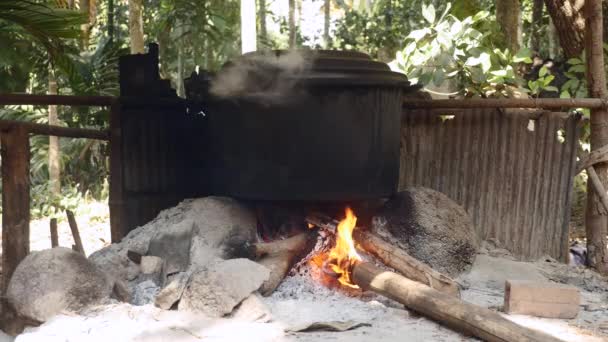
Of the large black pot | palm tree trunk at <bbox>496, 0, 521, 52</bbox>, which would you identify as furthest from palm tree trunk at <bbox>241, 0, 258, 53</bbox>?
the large black pot

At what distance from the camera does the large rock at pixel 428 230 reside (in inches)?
159

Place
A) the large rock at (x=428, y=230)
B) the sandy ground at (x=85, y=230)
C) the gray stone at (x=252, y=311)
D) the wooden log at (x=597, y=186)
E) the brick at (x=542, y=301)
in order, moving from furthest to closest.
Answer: the sandy ground at (x=85, y=230) < the wooden log at (x=597, y=186) < the large rock at (x=428, y=230) < the brick at (x=542, y=301) < the gray stone at (x=252, y=311)

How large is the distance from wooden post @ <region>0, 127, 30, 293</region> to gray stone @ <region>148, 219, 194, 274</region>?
0.68 meters

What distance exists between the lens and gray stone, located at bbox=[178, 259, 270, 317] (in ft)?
9.99

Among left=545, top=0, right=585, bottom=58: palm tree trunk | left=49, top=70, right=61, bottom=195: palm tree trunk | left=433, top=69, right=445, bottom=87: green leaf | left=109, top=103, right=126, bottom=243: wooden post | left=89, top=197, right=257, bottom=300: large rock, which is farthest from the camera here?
left=49, top=70, right=61, bottom=195: palm tree trunk

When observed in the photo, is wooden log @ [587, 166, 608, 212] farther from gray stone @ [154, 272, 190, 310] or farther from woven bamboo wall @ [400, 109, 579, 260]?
gray stone @ [154, 272, 190, 310]

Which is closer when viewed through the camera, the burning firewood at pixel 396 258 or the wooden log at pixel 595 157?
the burning firewood at pixel 396 258

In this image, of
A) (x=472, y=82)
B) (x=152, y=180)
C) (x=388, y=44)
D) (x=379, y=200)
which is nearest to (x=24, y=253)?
(x=152, y=180)

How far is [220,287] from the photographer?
3084 millimetres

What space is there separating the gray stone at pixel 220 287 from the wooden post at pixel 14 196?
100 cm

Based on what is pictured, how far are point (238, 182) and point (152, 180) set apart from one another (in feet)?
2.57

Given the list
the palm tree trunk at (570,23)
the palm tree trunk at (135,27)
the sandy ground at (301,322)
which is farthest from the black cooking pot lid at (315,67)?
the palm tree trunk at (135,27)

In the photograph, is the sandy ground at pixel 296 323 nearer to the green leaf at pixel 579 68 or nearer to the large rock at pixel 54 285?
the large rock at pixel 54 285

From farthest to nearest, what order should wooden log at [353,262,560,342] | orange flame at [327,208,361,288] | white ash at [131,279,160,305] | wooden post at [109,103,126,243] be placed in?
1. wooden post at [109,103,126,243]
2. orange flame at [327,208,361,288]
3. white ash at [131,279,160,305]
4. wooden log at [353,262,560,342]
